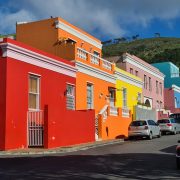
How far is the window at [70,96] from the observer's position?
26145 mm

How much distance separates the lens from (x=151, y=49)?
12375 cm

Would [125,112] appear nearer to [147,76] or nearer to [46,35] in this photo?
[46,35]

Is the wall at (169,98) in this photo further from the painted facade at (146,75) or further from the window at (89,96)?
the window at (89,96)

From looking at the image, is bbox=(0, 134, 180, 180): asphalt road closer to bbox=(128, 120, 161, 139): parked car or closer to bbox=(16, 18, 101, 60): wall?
bbox=(128, 120, 161, 139): parked car

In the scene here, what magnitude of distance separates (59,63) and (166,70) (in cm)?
4147

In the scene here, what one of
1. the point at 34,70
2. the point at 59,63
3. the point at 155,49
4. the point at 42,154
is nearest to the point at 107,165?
the point at 42,154

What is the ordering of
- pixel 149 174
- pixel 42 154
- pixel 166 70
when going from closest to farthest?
pixel 149 174
pixel 42 154
pixel 166 70

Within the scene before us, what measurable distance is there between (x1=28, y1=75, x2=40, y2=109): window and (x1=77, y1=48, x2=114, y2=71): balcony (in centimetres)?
590

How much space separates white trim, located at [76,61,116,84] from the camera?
2762cm

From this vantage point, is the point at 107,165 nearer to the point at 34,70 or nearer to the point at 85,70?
the point at 34,70

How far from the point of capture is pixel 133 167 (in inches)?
543

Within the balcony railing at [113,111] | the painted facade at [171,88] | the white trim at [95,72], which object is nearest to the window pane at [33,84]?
the white trim at [95,72]

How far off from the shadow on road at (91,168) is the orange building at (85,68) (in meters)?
11.4

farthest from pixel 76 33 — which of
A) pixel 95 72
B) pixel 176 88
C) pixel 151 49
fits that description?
pixel 151 49
